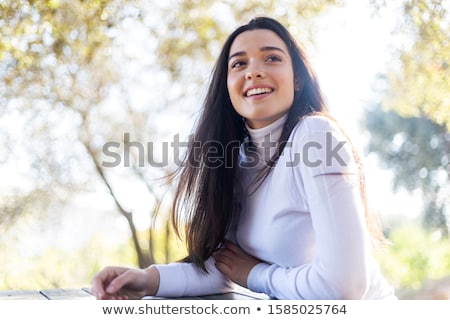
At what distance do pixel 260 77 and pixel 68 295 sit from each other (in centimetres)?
77

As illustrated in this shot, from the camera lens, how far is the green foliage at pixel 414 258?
5.98 meters

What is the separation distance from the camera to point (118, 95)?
158 inches

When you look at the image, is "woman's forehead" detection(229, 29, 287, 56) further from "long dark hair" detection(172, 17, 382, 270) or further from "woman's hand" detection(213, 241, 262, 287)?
"woman's hand" detection(213, 241, 262, 287)

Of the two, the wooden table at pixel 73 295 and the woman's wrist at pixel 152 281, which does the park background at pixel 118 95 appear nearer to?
the wooden table at pixel 73 295

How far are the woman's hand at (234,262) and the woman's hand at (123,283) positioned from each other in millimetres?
166

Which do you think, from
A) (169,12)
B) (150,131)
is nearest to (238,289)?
(150,131)

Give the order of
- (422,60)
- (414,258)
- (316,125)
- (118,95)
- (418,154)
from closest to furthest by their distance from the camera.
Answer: (316,125)
(422,60)
(118,95)
(414,258)
(418,154)

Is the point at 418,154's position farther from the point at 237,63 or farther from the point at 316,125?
the point at 316,125

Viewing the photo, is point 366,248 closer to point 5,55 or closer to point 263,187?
point 263,187

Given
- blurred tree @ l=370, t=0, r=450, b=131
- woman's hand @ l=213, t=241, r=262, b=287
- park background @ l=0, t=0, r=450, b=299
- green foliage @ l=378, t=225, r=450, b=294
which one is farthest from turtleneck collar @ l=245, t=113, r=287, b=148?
green foliage @ l=378, t=225, r=450, b=294

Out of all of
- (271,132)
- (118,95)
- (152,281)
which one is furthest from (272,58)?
(118,95)

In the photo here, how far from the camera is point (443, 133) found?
689 centimetres

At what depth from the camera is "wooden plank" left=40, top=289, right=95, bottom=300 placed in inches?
58.5
